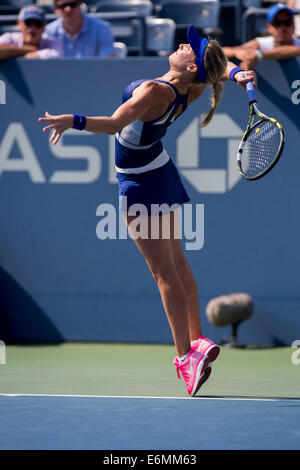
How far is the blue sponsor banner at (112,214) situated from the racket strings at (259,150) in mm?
1578

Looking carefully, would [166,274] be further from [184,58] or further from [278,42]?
[278,42]

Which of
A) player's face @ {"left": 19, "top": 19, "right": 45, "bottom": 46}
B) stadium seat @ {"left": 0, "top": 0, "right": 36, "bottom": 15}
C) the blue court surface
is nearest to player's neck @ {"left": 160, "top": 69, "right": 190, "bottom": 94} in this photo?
the blue court surface

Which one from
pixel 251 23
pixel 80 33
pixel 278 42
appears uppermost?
pixel 251 23

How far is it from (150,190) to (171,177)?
17 cm

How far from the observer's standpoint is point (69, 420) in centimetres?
383

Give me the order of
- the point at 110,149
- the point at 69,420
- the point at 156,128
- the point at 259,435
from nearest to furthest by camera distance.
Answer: the point at 259,435 → the point at 69,420 → the point at 156,128 → the point at 110,149

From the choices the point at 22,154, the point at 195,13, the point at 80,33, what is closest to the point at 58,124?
the point at 22,154

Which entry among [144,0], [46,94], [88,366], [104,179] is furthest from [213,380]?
[144,0]

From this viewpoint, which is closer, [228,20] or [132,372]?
[132,372]

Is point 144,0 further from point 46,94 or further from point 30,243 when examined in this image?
point 30,243

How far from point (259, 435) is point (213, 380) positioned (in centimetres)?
164

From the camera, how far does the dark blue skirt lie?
15.2ft

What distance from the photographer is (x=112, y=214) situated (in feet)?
21.4

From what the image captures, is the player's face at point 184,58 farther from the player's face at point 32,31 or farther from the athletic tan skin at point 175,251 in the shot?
the player's face at point 32,31
